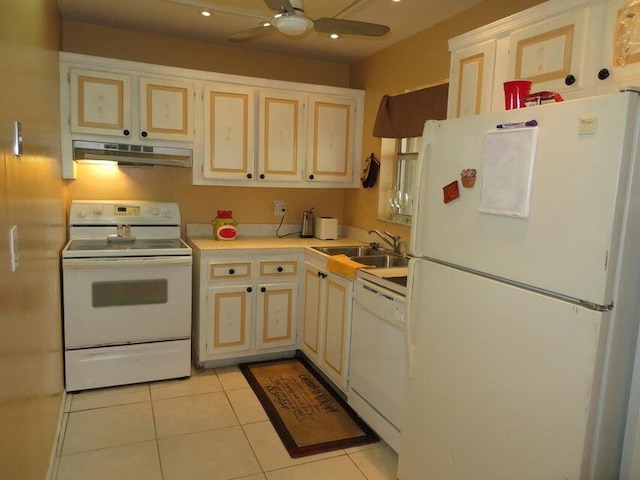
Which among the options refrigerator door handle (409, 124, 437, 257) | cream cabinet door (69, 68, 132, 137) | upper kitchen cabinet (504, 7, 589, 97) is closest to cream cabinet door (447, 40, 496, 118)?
upper kitchen cabinet (504, 7, 589, 97)

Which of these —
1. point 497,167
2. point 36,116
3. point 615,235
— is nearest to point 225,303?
point 36,116

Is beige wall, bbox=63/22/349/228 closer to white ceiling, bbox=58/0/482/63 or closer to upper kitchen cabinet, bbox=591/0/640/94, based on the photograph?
white ceiling, bbox=58/0/482/63

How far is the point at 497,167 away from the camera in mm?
1522

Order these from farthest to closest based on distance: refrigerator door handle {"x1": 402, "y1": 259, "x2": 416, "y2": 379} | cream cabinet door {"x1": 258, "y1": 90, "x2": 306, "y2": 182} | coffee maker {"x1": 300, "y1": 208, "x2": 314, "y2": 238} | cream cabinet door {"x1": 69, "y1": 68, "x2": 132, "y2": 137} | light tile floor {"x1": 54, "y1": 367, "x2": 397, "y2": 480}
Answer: coffee maker {"x1": 300, "y1": 208, "x2": 314, "y2": 238}
cream cabinet door {"x1": 258, "y1": 90, "x2": 306, "y2": 182}
cream cabinet door {"x1": 69, "y1": 68, "x2": 132, "y2": 137}
light tile floor {"x1": 54, "y1": 367, "x2": 397, "y2": 480}
refrigerator door handle {"x1": 402, "y1": 259, "x2": 416, "y2": 379}

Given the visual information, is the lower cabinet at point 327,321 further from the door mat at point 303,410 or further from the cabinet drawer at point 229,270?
the cabinet drawer at point 229,270

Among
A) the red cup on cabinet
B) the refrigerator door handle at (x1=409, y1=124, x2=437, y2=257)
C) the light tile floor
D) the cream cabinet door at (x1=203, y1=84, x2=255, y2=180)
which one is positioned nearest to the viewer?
the red cup on cabinet

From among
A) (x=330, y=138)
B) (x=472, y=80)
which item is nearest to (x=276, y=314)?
(x=330, y=138)

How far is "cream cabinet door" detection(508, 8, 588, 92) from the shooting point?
5.47 feet

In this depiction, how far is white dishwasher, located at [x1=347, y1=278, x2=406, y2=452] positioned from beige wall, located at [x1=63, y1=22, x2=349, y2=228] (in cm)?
157

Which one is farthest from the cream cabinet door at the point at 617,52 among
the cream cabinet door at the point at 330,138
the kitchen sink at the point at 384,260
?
the cream cabinet door at the point at 330,138

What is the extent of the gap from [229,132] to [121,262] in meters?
1.22

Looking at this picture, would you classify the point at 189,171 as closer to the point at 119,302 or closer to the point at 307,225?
the point at 307,225

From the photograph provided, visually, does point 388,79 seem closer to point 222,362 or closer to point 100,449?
point 222,362

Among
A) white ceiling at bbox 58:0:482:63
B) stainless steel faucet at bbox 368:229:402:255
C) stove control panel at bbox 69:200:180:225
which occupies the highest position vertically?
white ceiling at bbox 58:0:482:63
